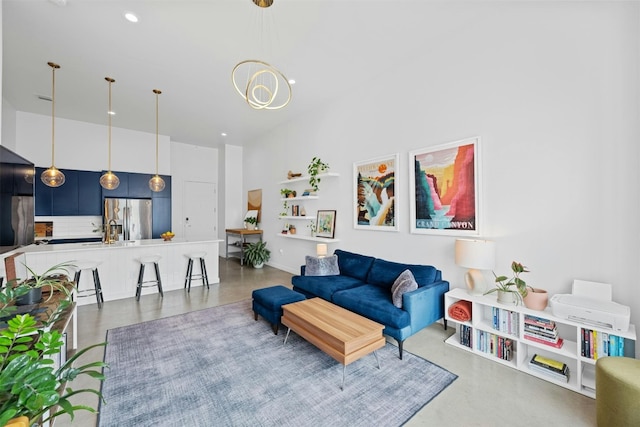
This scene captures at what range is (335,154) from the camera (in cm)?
495

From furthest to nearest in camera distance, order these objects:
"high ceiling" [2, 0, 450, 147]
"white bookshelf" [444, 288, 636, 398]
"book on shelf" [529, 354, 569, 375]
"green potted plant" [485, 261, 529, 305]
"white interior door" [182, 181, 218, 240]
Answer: "white interior door" [182, 181, 218, 240] → "high ceiling" [2, 0, 450, 147] → "green potted plant" [485, 261, 529, 305] → "book on shelf" [529, 354, 569, 375] → "white bookshelf" [444, 288, 636, 398]

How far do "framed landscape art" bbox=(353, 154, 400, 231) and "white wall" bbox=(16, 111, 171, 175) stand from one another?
5530mm

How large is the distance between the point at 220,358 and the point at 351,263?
215 cm

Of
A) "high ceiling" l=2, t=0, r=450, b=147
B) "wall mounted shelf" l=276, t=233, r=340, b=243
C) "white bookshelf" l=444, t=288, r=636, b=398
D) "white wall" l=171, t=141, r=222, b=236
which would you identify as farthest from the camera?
"white wall" l=171, t=141, r=222, b=236

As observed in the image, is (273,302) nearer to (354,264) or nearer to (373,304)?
(373,304)

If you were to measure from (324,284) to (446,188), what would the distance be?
196cm

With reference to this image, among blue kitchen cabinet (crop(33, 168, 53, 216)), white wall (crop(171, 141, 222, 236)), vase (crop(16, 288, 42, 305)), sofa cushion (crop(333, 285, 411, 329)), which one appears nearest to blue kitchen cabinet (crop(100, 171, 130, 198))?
blue kitchen cabinet (crop(33, 168, 53, 216))

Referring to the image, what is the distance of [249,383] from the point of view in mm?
2262

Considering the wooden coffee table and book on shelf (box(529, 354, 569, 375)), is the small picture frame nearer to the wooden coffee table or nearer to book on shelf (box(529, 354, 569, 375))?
the wooden coffee table

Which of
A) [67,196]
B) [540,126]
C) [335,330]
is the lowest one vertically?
[335,330]

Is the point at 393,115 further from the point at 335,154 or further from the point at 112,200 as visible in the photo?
the point at 112,200

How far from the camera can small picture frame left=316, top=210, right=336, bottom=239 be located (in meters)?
4.97

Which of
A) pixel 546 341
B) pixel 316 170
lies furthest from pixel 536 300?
pixel 316 170

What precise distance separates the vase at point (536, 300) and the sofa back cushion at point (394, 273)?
0.90 m
